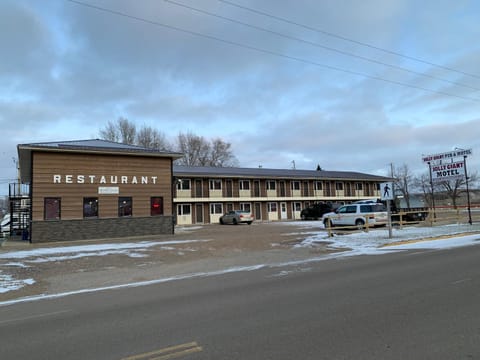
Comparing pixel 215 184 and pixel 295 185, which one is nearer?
pixel 215 184

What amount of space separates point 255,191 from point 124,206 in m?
22.5

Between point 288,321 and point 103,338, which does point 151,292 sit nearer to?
point 103,338

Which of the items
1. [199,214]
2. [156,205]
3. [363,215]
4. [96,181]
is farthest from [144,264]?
[199,214]

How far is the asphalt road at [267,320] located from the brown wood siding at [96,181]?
14779mm

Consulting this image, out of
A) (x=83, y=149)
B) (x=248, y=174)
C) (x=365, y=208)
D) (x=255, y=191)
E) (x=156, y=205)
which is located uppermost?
(x=248, y=174)

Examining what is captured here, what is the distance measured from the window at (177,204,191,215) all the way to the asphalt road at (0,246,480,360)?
30.5 m

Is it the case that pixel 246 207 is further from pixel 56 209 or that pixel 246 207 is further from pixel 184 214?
pixel 56 209

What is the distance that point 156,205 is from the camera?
24125 mm

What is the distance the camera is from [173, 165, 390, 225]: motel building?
39.8m

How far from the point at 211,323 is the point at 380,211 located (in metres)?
19.8

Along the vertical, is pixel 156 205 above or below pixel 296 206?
above

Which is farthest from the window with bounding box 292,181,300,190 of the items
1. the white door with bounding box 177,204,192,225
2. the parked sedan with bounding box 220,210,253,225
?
the white door with bounding box 177,204,192,225

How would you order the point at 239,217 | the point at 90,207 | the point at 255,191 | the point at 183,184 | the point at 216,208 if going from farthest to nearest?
the point at 255,191, the point at 216,208, the point at 183,184, the point at 239,217, the point at 90,207

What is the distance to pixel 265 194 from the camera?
145 ft
